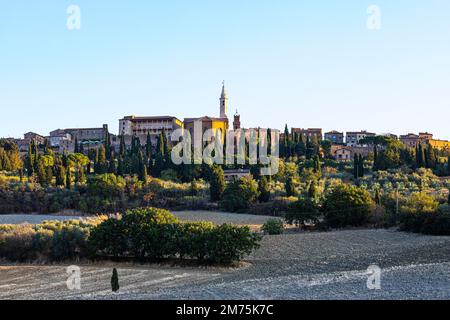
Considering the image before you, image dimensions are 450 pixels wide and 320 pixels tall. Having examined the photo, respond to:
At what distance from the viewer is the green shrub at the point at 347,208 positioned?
33.7m

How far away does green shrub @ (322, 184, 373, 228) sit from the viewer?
3369cm

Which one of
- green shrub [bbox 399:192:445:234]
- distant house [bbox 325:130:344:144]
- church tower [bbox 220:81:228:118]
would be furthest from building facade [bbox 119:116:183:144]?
green shrub [bbox 399:192:445:234]

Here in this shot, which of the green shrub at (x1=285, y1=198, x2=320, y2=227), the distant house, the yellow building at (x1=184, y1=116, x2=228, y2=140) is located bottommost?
the green shrub at (x1=285, y1=198, x2=320, y2=227)

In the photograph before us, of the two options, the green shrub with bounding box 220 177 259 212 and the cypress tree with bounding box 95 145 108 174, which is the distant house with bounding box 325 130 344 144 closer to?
the cypress tree with bounding box 95 145 108 174

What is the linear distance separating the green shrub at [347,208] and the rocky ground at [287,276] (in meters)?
5.62

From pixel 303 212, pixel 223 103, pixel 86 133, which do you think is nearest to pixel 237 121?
pixel 223 103

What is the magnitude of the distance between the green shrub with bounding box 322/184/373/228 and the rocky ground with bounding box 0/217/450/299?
5.62 m

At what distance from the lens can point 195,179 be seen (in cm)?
5791

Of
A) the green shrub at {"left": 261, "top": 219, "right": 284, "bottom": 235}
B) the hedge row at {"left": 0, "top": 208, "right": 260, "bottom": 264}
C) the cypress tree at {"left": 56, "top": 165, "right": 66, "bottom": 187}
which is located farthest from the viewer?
the cypress tree at {"left": 56, "top": 165, "right": 66, "bottom": 187}

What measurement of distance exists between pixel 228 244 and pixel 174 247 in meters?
2.37

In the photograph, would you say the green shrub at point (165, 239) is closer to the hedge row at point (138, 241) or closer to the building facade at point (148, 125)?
the hedge row at point (138, 241)

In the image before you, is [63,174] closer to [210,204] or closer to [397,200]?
[210,204]

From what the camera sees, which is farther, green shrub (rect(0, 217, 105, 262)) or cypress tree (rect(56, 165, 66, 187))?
cypress tree (rect(56, 165, 66, 187))

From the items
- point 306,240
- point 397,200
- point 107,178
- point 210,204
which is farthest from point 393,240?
point 107,178
